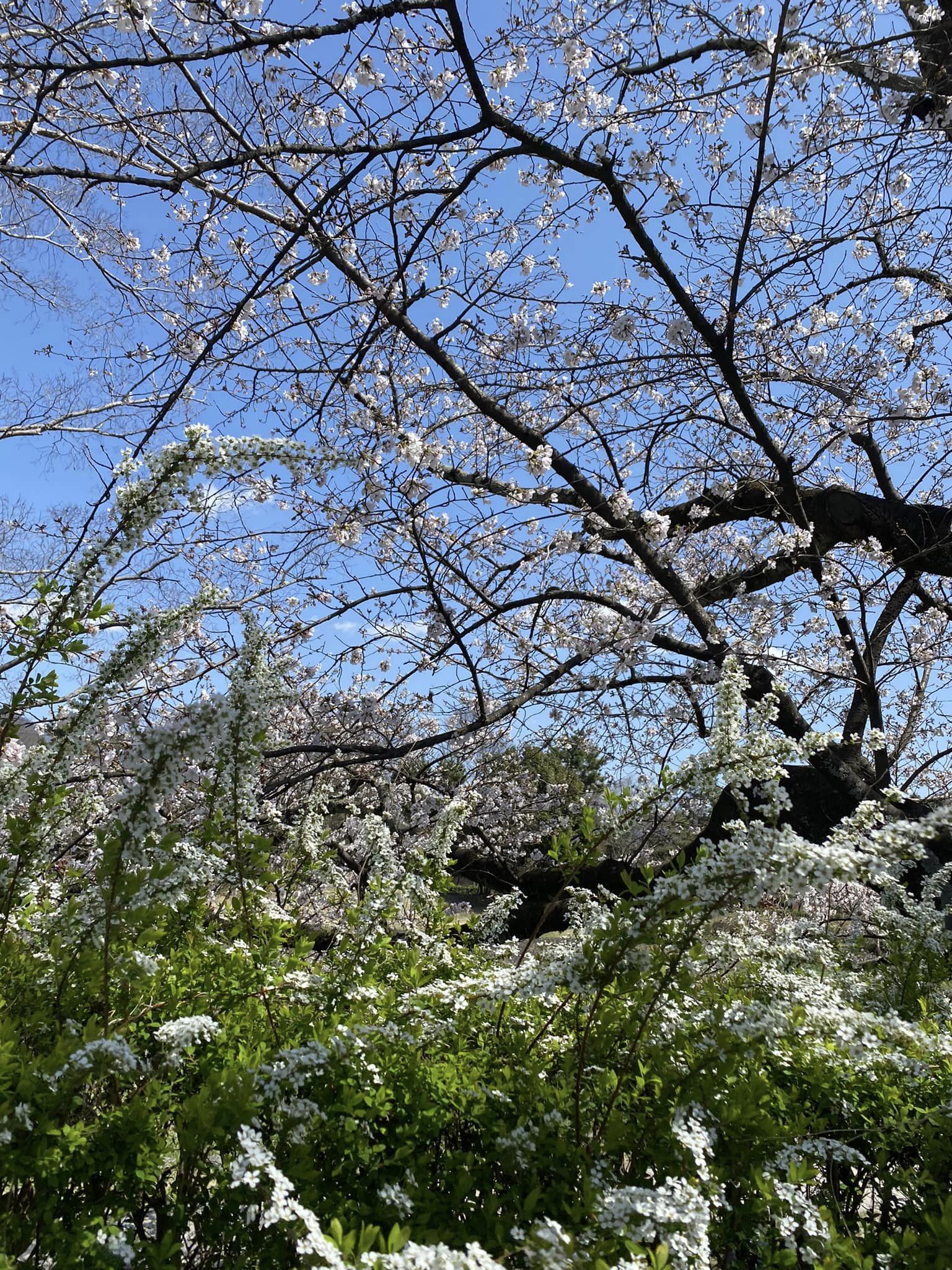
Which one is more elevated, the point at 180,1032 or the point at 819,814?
the point at 819,814

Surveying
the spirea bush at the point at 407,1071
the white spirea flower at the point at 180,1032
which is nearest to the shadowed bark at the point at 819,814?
the spirea bush at the point at 407,1071

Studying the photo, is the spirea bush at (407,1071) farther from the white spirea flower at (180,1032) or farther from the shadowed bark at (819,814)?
the shadowed bark at (819,814)

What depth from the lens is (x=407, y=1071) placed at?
200 centimetres

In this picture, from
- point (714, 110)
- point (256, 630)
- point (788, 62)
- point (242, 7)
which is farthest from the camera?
point (714, 110)

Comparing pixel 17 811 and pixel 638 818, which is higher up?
pixel 17 811

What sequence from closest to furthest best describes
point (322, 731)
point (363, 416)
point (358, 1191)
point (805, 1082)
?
point (358, 1191) < point (805, 1082) < point (363, 416) < point (322, 731)

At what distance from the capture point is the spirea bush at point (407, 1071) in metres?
1.60

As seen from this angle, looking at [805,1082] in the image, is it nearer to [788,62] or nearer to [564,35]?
[788,62]

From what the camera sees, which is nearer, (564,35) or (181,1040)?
(181,1040)

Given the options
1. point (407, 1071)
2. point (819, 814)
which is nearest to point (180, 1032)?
point (407, 1071)

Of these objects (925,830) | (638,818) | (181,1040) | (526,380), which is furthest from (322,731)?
(925,830)

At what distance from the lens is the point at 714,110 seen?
16.3ft

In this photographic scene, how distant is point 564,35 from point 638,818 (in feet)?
14.0

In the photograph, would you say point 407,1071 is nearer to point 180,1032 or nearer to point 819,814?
point 180,1032
